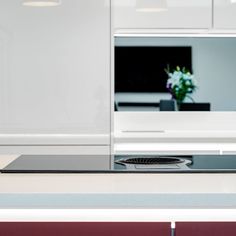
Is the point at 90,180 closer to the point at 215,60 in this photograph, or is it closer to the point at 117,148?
the point at 117,148

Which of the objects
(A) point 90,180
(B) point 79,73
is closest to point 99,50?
(B) point 79,73

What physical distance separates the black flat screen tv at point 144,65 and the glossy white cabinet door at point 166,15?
2.32 meters

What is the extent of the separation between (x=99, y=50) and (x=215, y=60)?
3038mm

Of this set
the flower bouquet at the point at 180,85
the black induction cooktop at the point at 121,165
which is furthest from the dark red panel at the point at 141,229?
the flower bouquet at the point at 180,85

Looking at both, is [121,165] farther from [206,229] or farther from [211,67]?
[211,67]

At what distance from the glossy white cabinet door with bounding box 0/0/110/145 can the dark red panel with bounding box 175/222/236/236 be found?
1.87m

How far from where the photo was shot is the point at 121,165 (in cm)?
197

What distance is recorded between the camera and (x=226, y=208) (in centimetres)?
154

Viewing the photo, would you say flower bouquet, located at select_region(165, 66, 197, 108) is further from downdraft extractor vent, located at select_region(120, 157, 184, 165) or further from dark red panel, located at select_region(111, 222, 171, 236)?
dark red panel, located at select_region(111, 222, 171, 236)

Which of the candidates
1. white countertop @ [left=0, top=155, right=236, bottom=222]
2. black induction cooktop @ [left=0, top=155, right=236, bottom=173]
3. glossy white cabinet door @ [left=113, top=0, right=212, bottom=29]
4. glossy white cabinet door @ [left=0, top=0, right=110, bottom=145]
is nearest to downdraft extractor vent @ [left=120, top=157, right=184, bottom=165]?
black induction cooktop @ [left=0, top=155, right=236, bottom=173]

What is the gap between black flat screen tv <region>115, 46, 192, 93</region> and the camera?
593cm

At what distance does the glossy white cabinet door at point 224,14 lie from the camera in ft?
11.6

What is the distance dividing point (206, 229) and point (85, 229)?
0.35 metres

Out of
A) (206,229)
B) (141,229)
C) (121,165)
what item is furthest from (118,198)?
(121,165)
